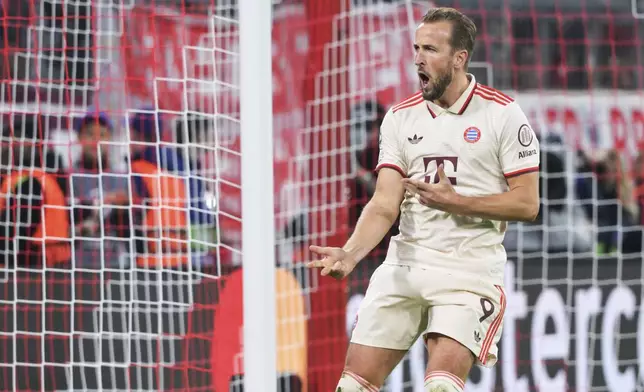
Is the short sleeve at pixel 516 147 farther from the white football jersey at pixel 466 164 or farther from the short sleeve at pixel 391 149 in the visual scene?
the short sleeve at pixel 391 149

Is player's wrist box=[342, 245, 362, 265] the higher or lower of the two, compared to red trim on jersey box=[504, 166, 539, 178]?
lower

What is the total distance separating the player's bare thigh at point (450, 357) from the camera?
155 inches

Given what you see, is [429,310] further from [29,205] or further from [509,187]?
[29,205]

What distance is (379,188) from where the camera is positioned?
14.1 ft

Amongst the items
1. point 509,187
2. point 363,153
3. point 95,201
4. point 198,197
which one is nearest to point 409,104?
point 509,187

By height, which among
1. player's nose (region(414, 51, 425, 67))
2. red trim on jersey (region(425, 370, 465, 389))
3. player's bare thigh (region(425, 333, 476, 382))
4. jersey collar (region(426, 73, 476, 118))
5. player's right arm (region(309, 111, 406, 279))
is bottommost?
red trim on jersey (region(425, 370, 465, 389))

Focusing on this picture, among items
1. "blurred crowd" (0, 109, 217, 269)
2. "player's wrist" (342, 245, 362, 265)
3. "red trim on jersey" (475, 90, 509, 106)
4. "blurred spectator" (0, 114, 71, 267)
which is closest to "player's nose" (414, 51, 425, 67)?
"red trim on jersey" (475, 90, 509, 106)

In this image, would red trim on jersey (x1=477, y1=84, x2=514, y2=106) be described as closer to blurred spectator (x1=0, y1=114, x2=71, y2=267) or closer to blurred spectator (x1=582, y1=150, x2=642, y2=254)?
blurred spectator (x1=0, y1=114, x2=71, y2=267)

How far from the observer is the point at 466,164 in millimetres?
4113

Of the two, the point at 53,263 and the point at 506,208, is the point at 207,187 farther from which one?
the point at 506,208

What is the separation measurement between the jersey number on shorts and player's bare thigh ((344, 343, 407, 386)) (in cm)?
35

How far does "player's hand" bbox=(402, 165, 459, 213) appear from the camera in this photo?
3855 mm

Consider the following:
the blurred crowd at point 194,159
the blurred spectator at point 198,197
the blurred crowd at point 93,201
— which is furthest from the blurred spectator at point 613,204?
the blurred crowd at point 93,201

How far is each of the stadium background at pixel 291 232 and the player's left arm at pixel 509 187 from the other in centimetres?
218
